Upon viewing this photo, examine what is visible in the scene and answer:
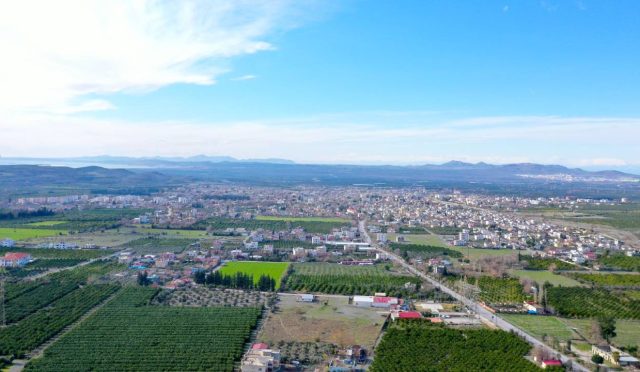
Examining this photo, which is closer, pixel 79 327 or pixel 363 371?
pixel 363 371

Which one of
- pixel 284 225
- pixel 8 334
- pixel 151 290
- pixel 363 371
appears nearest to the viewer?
pixel 363 371

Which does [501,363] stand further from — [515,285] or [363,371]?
[515,285]

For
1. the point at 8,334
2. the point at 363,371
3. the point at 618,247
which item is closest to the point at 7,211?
the point at 8,334

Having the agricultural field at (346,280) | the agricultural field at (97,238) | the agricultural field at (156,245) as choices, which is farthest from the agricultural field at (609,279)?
the agricultural field at (97,238)

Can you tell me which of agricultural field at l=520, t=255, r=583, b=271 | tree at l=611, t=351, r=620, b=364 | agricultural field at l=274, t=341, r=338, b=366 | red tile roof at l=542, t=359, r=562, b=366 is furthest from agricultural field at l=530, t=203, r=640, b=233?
agricultural field at l=274, t=341, r=338, b=366

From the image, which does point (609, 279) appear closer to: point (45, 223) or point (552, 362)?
point (552, 362)

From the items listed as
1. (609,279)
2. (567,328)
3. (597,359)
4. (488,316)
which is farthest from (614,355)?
(609,279)

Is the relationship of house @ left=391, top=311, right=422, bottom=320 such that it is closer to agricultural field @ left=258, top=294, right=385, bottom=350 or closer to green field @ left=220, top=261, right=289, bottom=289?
agricultural field @ left=258, top=294, right=385, bottom=350
